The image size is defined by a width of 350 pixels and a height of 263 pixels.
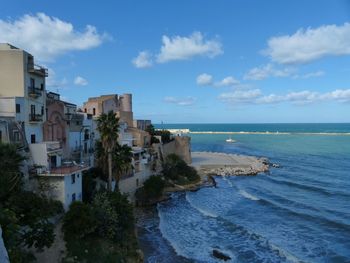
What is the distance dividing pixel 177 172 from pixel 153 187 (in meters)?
14.2

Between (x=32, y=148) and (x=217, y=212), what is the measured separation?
23.3m

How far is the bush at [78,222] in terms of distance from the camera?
27.7 meters

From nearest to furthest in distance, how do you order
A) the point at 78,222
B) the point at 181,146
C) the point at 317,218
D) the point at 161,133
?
the point at 78,222
the point at 317,218
the point at 161,133
the point at 181,146

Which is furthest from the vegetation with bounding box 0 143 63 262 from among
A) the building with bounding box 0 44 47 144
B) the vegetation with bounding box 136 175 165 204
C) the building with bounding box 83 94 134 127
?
the building with bounding box 83 94 134 127

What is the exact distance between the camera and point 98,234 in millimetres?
28984

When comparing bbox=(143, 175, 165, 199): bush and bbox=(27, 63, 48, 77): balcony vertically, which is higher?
bbox=(27, 63, 48, 77): balcony

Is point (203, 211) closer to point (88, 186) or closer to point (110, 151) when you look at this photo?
point (110, 151)

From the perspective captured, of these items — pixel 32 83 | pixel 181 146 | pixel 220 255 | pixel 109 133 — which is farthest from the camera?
pixel 181 146

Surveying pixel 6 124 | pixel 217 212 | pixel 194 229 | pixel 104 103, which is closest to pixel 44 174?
pixel 6 124

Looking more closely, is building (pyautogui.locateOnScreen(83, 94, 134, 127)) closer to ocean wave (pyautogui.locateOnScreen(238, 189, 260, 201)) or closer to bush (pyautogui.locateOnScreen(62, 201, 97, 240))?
ocean wave (pyautogui.locateOnScreen(238, 189, 260, 201))

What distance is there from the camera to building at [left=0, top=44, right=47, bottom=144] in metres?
33.2

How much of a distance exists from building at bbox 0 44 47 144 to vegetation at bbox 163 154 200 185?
1092 inches

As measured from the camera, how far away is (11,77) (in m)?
34.5

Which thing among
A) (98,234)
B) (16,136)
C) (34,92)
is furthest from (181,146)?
(98,234)
